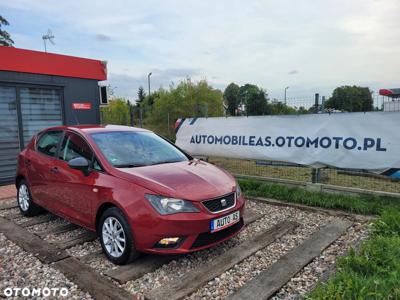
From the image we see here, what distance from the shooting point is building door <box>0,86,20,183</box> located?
26.7ft

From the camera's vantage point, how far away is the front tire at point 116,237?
3.42m

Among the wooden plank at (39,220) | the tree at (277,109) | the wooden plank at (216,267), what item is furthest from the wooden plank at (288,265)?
the tree at (277,109)

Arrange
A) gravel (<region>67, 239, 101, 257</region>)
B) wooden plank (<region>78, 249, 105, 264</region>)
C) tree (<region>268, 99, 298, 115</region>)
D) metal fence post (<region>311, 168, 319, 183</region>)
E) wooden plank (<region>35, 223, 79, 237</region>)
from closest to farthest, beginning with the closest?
wooden plank (<region>78, 249, 105, 264</region>), gravel (<region>67, 239, 101, 257</region>), wooden plank (<region>35, 223, 79, 237</region>), metal fence post (<region>311, 168, 319, 183</region>), tree (<region>268, 99, 298, 115</region>)

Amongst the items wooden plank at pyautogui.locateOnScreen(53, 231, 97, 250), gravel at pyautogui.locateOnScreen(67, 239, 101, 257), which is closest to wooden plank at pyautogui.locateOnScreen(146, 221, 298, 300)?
gravel at pyautogui.locateOnScreen(67, 239, 101, 257)

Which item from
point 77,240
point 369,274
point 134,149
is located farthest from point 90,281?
point 369,274

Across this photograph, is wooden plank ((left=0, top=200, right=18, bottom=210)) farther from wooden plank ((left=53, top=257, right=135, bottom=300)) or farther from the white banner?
the white banner

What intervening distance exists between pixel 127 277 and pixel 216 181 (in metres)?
1.40

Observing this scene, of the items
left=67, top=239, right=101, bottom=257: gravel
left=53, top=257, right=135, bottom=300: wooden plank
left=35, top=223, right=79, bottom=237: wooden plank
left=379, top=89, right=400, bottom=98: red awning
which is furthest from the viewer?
left=379, top=89, right=400, bottom=98: red awning

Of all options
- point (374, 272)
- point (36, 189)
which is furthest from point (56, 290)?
point (374, 272)

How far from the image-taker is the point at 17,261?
3771 millimetres

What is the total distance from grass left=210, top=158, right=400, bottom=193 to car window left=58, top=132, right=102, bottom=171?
3.89 meters

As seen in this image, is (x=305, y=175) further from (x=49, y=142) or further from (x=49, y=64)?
(x=49, y=64)

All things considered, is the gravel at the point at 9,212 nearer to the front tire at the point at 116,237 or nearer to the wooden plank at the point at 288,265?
the front tire at the point at 116,237

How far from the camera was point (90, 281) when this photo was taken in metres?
3.22
